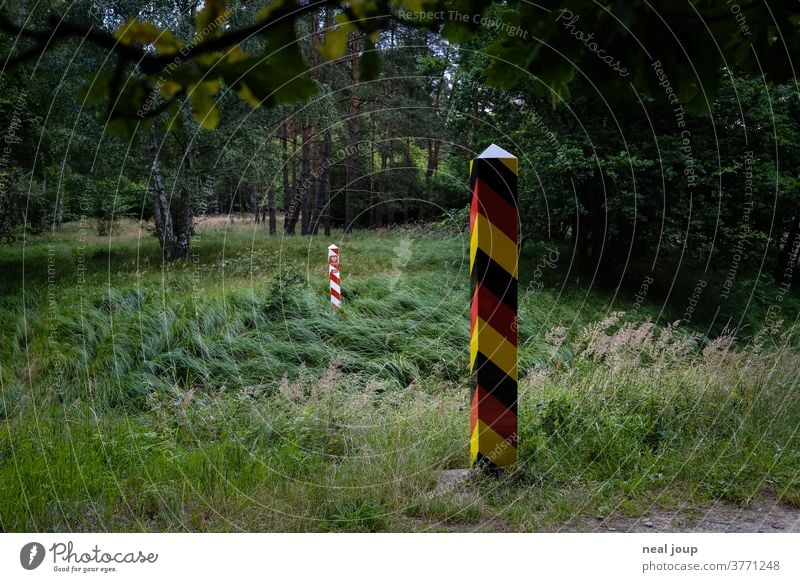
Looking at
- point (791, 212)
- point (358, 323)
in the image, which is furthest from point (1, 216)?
point (791, 212)

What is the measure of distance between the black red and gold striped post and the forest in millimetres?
210

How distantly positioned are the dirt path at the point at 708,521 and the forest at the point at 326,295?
2.2 inches

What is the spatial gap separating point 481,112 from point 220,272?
153 inches

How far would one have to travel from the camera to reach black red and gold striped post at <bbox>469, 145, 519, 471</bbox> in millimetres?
2459

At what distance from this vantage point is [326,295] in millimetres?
7426

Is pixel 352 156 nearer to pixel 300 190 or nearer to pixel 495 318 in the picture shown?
pixel 300 190

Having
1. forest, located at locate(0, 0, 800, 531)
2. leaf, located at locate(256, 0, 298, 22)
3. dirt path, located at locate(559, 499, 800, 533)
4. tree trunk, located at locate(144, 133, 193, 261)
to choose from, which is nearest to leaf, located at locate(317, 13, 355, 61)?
forest, located at locate(0, 0, 800, 531)

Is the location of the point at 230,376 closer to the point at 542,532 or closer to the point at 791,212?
the point at 542,532

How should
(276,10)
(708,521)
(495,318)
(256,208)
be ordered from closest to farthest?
1. (276,10)
2. (708,521)
3. (495,318)
4. (256,208)

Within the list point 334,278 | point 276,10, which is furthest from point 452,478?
point 334,278

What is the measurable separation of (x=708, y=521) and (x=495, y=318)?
115 cm

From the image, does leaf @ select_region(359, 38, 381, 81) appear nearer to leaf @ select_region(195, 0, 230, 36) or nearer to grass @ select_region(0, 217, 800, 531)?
leaf @ select_region(195, 0, 230, 36)

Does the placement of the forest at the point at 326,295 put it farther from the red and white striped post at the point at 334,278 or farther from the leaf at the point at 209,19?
the red and white striped post at the point at 334,278

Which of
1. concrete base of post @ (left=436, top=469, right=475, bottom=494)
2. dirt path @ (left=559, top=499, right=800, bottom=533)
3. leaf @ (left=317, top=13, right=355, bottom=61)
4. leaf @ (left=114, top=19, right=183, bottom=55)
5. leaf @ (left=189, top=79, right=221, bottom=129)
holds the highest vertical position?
leaf @ (left=317, top=13, right=355, bottom=61)
